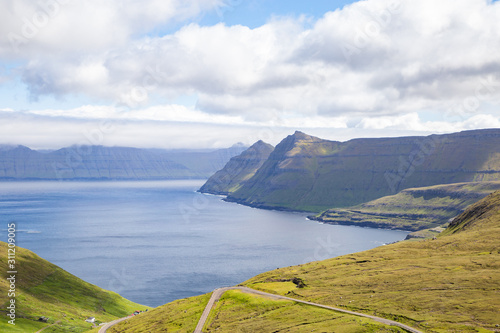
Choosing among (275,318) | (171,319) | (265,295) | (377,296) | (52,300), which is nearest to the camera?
(275,318)

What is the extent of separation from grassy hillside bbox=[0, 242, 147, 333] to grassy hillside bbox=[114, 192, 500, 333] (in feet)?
97.2

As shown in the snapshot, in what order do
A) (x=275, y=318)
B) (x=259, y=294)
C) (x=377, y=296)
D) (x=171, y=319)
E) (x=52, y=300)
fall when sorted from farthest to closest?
(x=52, y=300)
(x=259, y=294)
(x=171, y=319)
(x=377, y=296)
(x=275, y=318)

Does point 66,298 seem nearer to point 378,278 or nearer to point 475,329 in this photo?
point 378,278

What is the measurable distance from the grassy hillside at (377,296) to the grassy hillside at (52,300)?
1167 inches

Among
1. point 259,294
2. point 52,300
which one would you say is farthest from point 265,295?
point 52,300

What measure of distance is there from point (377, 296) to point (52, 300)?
117044 millimetres

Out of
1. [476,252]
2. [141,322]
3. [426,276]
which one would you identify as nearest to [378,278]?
[426,276]

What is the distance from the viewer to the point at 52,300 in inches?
6624

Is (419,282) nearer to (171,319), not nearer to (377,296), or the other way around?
(377,296)

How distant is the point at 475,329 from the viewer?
280 feet

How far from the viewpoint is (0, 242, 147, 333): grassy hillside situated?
144 meters

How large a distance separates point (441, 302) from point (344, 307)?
68.5ft

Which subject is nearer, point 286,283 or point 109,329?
point 109,329

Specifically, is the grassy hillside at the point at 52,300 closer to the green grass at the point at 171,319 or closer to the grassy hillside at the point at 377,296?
the green grass at the point at 171,319
